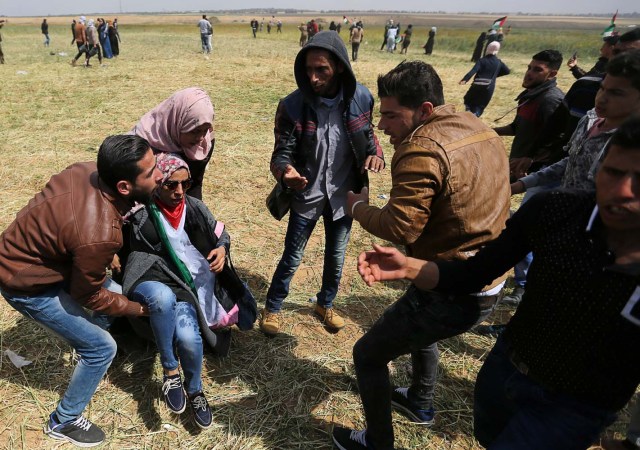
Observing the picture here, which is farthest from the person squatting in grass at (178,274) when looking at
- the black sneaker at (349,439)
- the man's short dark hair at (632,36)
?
the man's short dark hair at (632,36)

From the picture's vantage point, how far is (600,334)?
129 cm

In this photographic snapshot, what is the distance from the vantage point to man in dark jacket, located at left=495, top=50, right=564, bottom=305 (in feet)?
12.0

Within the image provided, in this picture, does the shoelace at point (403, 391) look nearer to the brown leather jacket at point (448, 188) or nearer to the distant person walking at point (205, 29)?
the brown leather jacket at point (448, 188)

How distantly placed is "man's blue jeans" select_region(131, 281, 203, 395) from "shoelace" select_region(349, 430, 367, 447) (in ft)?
3.34

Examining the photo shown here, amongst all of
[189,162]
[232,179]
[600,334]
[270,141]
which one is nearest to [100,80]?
[270,141]

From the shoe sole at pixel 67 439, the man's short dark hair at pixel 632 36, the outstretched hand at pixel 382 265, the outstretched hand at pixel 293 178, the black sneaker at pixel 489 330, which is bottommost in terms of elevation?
the black sneaker at pixel 489 330

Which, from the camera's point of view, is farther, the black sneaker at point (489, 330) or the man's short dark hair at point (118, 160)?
the black sneaker at point (489, 330)

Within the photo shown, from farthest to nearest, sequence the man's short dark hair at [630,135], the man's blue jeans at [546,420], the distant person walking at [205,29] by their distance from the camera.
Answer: the distant person walking at [205,29]
the man's blue jeans at [546,420]
the man's short dark hair at [630,135]

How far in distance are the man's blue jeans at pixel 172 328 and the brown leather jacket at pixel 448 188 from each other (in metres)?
1.33

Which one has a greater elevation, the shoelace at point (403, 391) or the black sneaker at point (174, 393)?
the black sneaker at point (174, 393)

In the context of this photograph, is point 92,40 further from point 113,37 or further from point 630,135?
point 630,135

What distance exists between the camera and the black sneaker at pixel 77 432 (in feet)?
7.81

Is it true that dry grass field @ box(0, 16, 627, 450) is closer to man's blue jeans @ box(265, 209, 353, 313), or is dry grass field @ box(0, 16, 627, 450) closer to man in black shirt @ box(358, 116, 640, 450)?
man's blue jeans @ box(265, 209, 353, 313)

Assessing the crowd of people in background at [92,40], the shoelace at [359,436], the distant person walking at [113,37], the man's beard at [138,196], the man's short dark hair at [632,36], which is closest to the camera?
the man's beard at [138,196]
